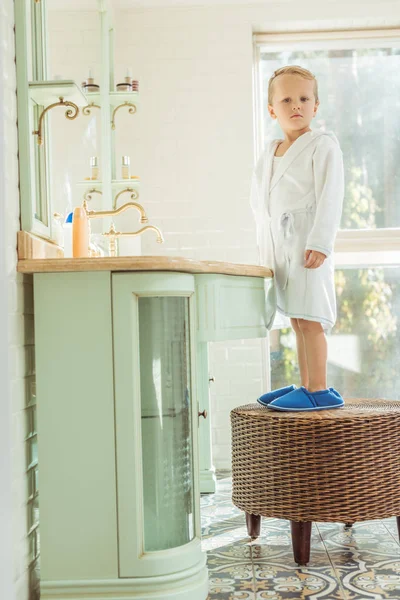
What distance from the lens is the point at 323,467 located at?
2.19 meters

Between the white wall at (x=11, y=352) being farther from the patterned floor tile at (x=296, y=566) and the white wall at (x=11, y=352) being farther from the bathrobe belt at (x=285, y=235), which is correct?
the bathrobe belt at (x=285, y=235)

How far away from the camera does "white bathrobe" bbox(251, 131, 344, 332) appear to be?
7.54ft

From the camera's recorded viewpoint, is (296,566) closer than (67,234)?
Yes

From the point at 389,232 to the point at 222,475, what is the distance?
56.4 inches

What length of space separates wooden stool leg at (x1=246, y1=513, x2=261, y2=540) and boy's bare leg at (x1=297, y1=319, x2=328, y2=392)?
464 millimetres

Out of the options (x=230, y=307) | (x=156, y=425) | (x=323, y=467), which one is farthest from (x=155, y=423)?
(x=323, y=467)

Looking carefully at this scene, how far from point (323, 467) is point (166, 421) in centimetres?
57

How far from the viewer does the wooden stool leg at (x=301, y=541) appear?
7.13 feet

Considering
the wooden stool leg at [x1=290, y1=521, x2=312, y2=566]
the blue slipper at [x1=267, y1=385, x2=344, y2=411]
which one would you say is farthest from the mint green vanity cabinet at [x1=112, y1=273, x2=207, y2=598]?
the blue slipper at [x1=267, y1=385, x2=344, y2=411]

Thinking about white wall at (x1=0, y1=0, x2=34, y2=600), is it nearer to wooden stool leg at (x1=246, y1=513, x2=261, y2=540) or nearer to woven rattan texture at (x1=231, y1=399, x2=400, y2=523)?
woven rattan texture at (x1=231, y1=399, x2=400, y2=523)

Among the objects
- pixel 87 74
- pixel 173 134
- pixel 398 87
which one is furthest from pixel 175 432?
pixel 398 87

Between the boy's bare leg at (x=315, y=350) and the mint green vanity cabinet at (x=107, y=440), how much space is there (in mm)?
640

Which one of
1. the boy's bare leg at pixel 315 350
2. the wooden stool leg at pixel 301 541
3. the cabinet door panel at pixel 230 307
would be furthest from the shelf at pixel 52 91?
the wooden stool leg at pixel 301 541

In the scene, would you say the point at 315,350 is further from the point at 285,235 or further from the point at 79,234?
the point at 79,234
